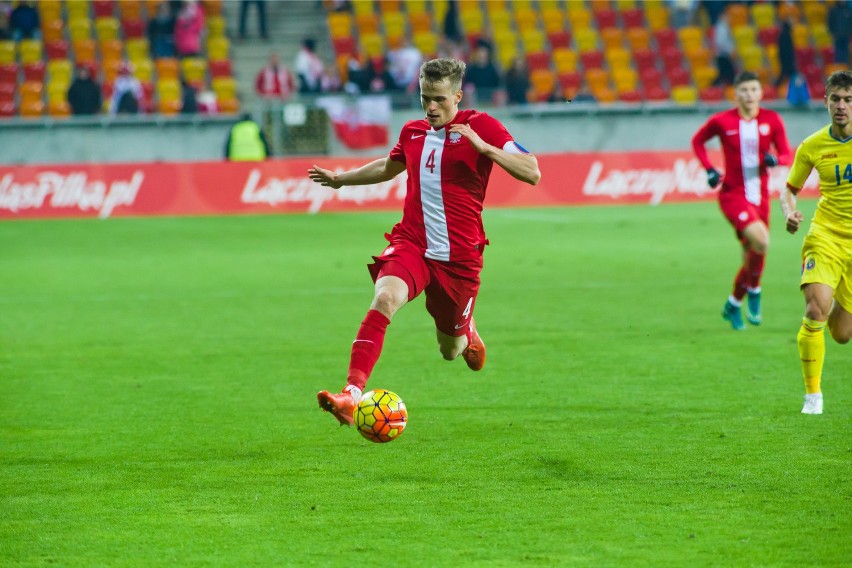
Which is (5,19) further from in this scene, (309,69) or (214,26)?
(309,69)

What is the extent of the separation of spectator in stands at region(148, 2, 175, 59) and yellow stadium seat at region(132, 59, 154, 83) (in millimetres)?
295

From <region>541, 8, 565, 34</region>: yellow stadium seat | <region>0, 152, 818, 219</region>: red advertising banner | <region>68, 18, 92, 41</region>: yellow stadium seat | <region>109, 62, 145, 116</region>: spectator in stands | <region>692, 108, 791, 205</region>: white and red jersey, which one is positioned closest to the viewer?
<region>692, 108, 791, 205</region>: white and red jersey

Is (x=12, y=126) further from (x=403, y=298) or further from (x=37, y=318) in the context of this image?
(x=403, y=298)

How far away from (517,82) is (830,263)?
65.3ft

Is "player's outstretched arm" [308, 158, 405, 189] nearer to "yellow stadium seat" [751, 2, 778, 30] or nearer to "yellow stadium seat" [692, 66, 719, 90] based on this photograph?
"yellow stadium seat" [692, 66, 719, 90]

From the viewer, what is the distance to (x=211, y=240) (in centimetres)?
1898

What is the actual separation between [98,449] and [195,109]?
19.7 m

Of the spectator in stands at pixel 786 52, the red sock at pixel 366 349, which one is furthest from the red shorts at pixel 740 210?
the spectator in stands at pixel 786 52

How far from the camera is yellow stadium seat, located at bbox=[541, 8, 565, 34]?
31.0m

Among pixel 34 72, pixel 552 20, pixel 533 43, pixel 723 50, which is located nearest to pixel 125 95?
pixel 34 72

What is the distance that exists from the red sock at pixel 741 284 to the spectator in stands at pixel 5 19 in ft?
68.8

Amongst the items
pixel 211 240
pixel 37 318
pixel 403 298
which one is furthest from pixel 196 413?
pixel 211 240

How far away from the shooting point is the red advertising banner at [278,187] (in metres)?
21.7

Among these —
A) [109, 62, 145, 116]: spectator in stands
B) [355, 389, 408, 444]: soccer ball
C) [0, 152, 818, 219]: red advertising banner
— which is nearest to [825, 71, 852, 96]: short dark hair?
[355, 389, 408, 444]: soccer ball
